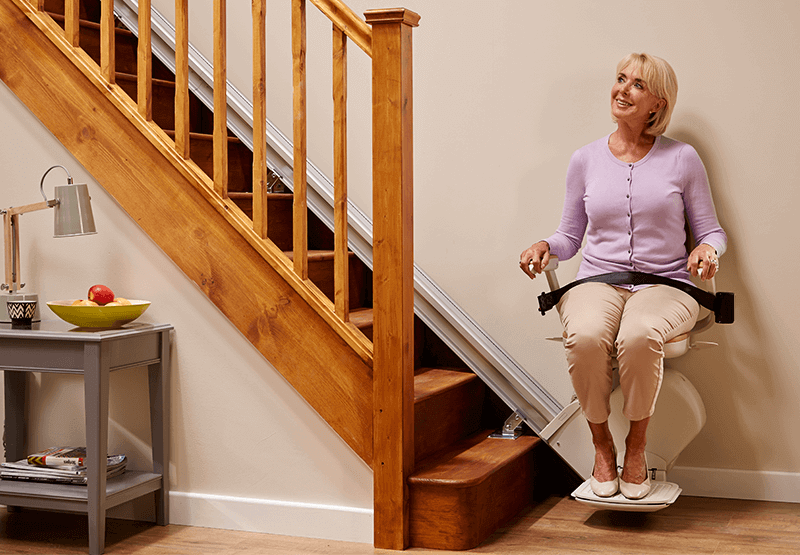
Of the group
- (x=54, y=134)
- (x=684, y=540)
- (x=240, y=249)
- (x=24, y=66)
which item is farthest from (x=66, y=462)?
(x=684, y=540)

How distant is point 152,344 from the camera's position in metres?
2.73

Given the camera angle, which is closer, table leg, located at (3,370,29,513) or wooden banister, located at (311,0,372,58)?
wooden banister, located at (311,0,372,58)

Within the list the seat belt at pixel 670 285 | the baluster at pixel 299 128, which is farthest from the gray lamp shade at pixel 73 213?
the seat belt at pixel 670 285

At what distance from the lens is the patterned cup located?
2674 millimetres

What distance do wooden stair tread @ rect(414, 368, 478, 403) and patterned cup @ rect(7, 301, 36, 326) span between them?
1180 mm

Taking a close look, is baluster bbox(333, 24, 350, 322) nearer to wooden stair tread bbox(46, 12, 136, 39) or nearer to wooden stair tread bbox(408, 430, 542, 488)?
wooden stair tread bbox(408, 430, 542, 488)

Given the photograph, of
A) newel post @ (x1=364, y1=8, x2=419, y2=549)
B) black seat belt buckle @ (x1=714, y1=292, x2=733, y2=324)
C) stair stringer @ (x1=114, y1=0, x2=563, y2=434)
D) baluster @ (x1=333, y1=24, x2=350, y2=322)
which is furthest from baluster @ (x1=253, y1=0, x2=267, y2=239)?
black seat belt buckle @ (x1=714, y1=292, x2=733, y2=324)

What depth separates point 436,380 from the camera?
120 inches

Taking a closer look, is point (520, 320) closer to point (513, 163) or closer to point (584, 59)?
point (513, 163)

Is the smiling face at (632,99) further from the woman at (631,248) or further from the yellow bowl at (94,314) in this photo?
the yellow bowl at (94,314)

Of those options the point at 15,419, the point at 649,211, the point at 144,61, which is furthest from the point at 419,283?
the point at 15,419

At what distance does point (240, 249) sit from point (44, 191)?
28.4 inches

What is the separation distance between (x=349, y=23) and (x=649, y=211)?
110 cm

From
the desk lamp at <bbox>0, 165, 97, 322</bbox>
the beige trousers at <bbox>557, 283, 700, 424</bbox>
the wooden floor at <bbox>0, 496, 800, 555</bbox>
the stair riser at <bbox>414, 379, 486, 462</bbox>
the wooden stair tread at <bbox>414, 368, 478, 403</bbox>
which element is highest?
the desk lamp at <bbox>0, 165, 97, 322</bbox>
